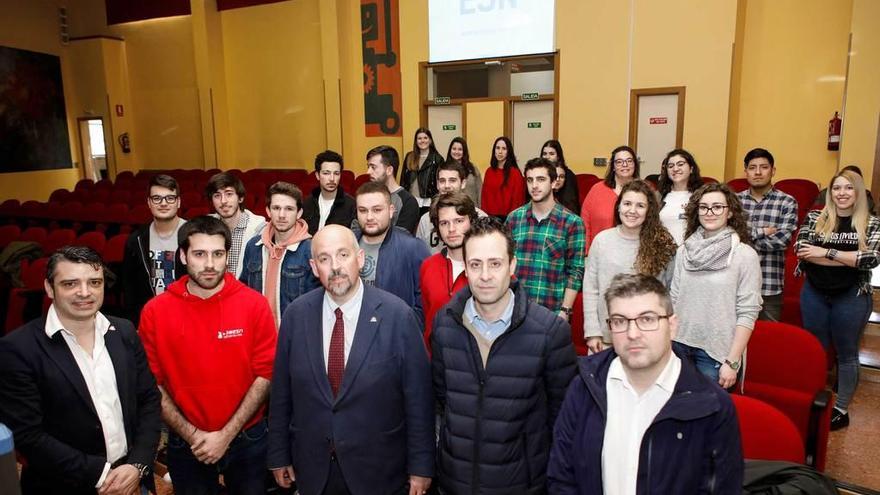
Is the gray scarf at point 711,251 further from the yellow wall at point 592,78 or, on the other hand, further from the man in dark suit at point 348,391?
the yellow wall at point 592,78

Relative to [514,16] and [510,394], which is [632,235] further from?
[514,16]

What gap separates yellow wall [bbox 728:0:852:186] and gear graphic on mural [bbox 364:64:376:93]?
600 centimetres

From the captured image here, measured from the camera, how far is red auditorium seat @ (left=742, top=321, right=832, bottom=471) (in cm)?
242

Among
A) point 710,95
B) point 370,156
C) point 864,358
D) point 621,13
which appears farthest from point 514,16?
point 864,358

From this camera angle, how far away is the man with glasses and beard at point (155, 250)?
294cm

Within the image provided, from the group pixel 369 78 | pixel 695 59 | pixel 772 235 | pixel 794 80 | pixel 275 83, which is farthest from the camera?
pixel 275 83

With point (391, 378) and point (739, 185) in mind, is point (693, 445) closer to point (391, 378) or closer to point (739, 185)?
point (391, 378)

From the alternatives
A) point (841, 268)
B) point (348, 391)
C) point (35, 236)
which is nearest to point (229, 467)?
point (348, 391)

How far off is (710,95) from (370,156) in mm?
5647

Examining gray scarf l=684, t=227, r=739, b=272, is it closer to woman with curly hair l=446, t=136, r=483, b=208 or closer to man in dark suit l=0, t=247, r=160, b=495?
man in dark suit l=0, t=247, r=160, b=495

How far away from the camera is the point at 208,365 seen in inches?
83.0

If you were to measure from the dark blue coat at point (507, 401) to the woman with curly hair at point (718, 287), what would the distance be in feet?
3.36

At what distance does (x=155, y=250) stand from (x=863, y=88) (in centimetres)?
739

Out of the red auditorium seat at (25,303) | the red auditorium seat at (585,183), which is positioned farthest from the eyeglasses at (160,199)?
the red auditorium seat at (585,183)
